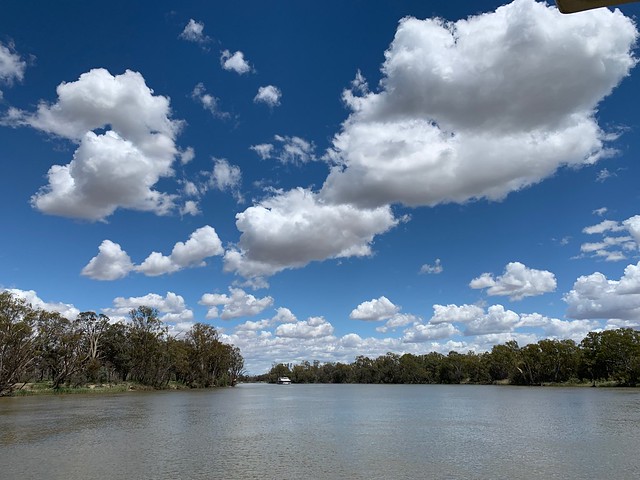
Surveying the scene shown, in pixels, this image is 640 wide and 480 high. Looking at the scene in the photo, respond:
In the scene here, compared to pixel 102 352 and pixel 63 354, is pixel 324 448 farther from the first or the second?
pixel 102 352

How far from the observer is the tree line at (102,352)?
213ft

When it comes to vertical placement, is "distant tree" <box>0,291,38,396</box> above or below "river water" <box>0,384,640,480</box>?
above

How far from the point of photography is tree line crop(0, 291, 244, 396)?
64938 mm

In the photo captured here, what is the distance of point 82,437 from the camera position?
27.0 meters

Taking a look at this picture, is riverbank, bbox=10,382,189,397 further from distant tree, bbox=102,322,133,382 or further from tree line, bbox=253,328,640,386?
tree line, bbox=253,328,640,386

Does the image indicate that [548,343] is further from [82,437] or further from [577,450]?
[82,437]

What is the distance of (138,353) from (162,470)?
314 ft

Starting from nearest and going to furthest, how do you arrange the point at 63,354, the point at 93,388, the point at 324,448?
the point at 324,448 < the point at 63,354 < the point at 93,388

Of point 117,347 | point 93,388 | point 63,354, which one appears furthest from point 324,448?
point 117,347

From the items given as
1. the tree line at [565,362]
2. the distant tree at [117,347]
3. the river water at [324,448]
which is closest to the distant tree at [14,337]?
the river water at [324,448]

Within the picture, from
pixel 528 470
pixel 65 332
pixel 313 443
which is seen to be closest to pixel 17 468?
pixel 313 443

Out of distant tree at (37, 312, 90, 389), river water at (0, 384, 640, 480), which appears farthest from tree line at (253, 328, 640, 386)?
distant tree at (37, 312, 90, 389)

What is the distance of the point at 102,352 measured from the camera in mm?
106438

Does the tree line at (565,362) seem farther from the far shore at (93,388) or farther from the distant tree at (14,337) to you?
the distant tree at (14,337)
